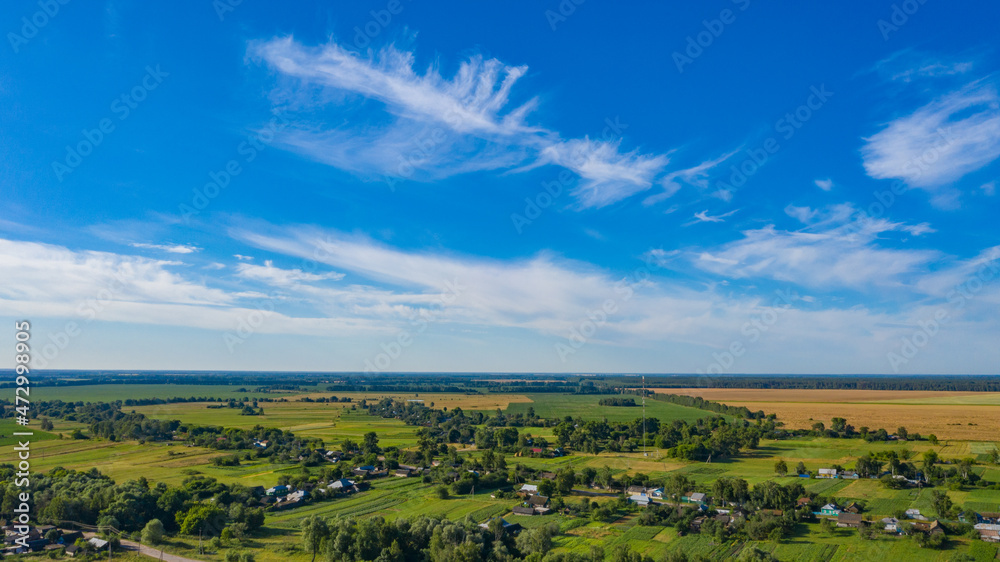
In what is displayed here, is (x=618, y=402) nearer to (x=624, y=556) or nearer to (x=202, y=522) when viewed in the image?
(x=624, y=556)

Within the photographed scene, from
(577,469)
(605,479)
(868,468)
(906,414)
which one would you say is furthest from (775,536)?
(906,414)

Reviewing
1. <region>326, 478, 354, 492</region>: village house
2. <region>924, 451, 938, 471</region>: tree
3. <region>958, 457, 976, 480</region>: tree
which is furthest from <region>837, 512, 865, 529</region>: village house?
<region>326, 478, 354, 492</region>: village house

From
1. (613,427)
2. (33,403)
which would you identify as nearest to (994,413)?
Result: (613,427)

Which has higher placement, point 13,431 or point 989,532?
point 989,532

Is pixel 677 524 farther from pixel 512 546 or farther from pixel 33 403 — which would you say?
pixel 33 403

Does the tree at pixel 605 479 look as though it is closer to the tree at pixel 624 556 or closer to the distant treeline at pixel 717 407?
the tree at pixel 624 556
